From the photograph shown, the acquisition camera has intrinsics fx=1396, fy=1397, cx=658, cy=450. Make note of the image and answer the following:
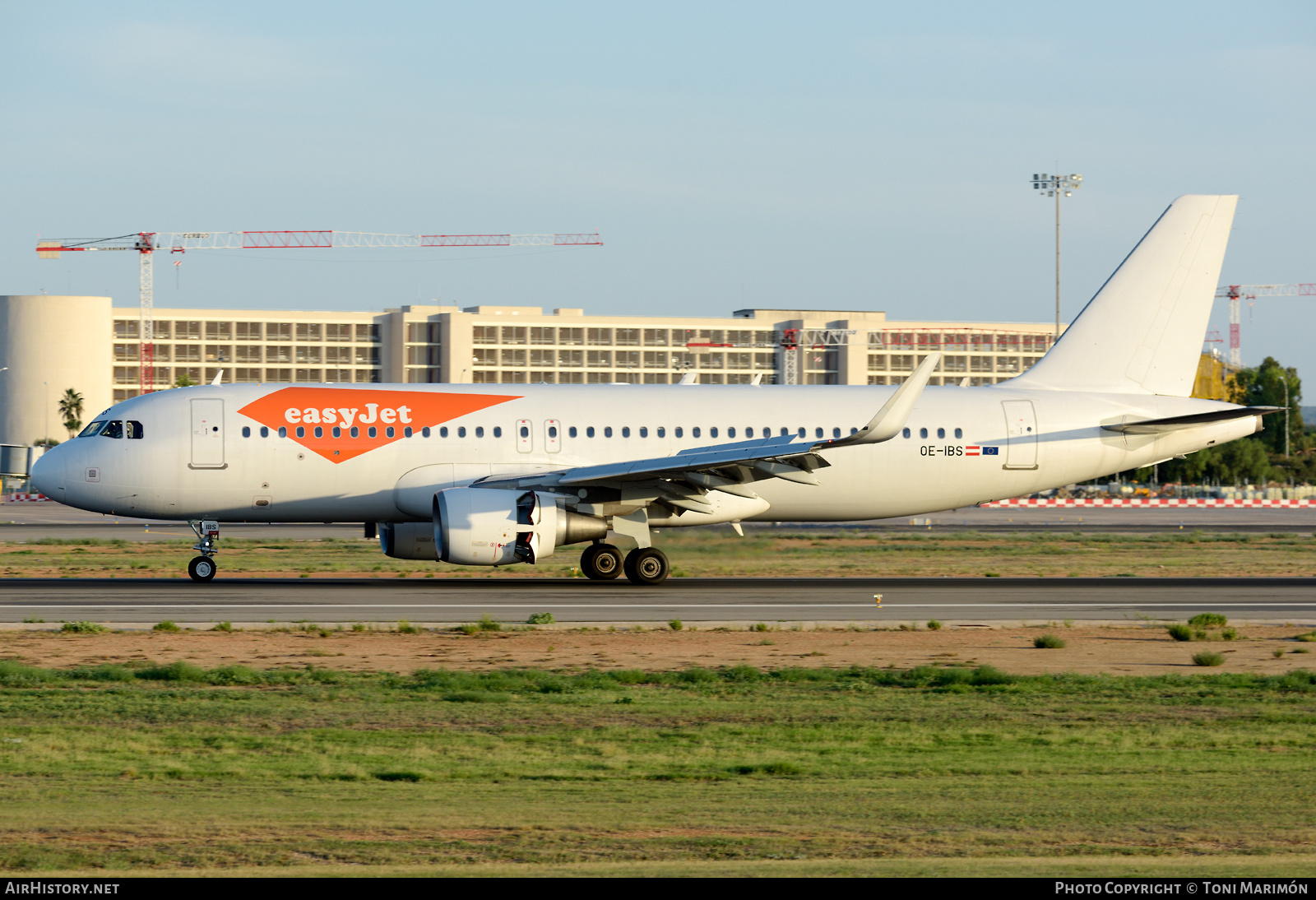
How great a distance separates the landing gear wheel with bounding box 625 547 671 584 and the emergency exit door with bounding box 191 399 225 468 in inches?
356

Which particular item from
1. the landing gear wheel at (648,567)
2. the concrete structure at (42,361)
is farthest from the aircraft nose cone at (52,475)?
the concrete structure at (42,361)

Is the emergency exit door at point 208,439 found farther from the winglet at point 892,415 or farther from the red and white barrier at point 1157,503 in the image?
the red and white barrier at point 1157,503

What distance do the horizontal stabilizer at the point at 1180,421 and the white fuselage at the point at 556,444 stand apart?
204 millimetres

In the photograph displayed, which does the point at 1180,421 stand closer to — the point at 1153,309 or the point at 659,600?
the point at 1153,309

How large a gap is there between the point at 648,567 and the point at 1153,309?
14.0 m

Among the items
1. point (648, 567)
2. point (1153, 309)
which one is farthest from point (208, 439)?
point (1153, 309)

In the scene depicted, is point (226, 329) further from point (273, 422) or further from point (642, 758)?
point (642, 758)

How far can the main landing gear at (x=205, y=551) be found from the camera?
2961 cm

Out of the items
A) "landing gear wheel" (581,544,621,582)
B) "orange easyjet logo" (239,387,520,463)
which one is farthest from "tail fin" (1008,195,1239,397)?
"orange easyjet logo" (239,387,520,463)

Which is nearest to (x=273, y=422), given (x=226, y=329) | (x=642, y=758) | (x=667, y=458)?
(x=667, y=458)

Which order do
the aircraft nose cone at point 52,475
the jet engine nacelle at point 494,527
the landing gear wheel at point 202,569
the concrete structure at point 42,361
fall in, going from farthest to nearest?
the concrete structure at point 42,361 → the aircraft nose cone at point 52,475 → the landing gear wheel at point 202,569 → the jet engine nacelle at point 494,527

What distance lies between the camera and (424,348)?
551 ft

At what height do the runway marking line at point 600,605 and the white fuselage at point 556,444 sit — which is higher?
the white fuselage at point 556,444
